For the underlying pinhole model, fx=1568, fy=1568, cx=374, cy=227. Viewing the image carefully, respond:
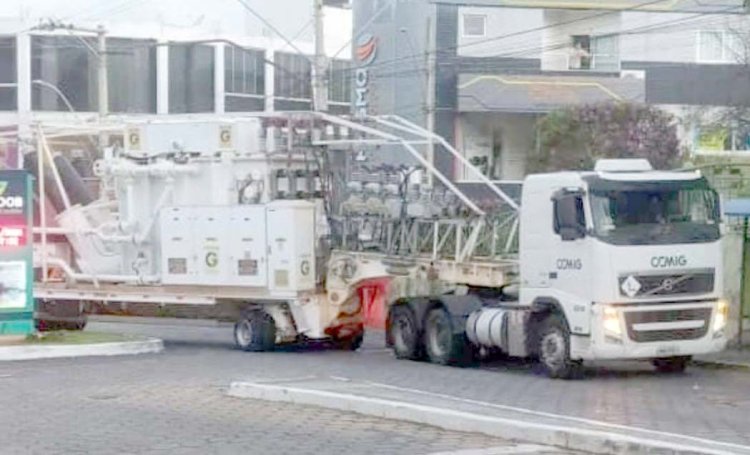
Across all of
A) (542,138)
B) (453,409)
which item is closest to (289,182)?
(453,409)

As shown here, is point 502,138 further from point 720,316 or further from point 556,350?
point 556,350

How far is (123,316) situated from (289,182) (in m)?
5.38

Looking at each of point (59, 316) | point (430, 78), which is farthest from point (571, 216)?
point (430, 78)

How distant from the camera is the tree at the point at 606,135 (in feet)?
171

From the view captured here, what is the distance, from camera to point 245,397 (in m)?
18.5

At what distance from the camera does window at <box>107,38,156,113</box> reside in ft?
203

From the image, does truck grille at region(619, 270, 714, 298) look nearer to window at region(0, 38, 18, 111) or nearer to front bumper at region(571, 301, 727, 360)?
front bumper at region(571, 301, 727, 360)

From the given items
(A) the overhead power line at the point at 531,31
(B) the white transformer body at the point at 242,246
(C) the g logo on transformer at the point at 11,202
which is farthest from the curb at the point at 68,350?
(A) the overhead power line at the point at 531,31

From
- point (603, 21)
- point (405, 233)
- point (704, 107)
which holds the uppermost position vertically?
point (603, 21)

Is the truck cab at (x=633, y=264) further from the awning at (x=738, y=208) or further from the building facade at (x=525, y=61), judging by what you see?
the building facade at (x=525, y=61)

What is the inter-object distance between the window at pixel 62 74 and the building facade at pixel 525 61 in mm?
10671

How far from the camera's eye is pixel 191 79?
63.9m

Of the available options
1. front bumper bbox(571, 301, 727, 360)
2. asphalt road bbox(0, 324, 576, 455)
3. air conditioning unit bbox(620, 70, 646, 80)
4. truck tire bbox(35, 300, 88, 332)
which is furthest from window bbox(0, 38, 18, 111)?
front bumper bbox(571, 301, 727, 360)

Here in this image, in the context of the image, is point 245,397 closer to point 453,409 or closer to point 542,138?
point 453,409
